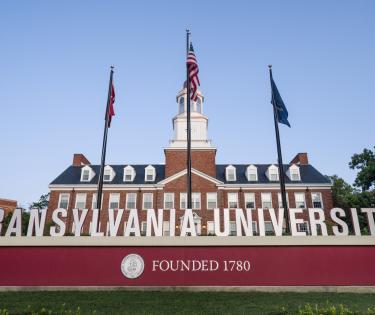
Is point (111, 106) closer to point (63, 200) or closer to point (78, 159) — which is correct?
point (63, 200)

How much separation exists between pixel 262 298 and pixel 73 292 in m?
8.14

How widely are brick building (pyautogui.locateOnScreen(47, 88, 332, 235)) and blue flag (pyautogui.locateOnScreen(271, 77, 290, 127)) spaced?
59.0ft

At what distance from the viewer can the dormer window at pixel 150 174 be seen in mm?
42344

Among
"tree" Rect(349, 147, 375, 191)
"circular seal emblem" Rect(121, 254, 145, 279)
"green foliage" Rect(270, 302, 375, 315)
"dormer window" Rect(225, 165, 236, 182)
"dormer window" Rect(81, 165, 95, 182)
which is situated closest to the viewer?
"green foliage" Rect(270, 302, 375, 315)

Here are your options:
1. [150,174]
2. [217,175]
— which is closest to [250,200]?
[217,175]

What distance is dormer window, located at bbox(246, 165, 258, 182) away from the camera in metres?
41.9

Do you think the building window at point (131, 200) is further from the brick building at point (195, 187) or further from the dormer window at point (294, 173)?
the dormer window at point (294, 173)

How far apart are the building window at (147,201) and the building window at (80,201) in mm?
7273

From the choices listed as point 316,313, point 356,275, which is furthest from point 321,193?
point 316,313

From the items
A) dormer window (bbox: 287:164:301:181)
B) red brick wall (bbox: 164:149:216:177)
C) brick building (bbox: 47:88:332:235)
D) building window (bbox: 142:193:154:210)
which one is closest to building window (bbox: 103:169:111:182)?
brick building (bbox: 47:88:332:235)

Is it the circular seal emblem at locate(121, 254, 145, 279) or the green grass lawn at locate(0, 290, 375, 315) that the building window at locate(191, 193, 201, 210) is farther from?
the green grass lawn at locate(0, 290, 375, 315)

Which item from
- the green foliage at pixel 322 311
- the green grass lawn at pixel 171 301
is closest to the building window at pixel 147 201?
the green grass lawn at pixel 171 301

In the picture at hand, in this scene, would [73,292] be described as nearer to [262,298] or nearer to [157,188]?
[262,298]

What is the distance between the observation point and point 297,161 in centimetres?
4712
